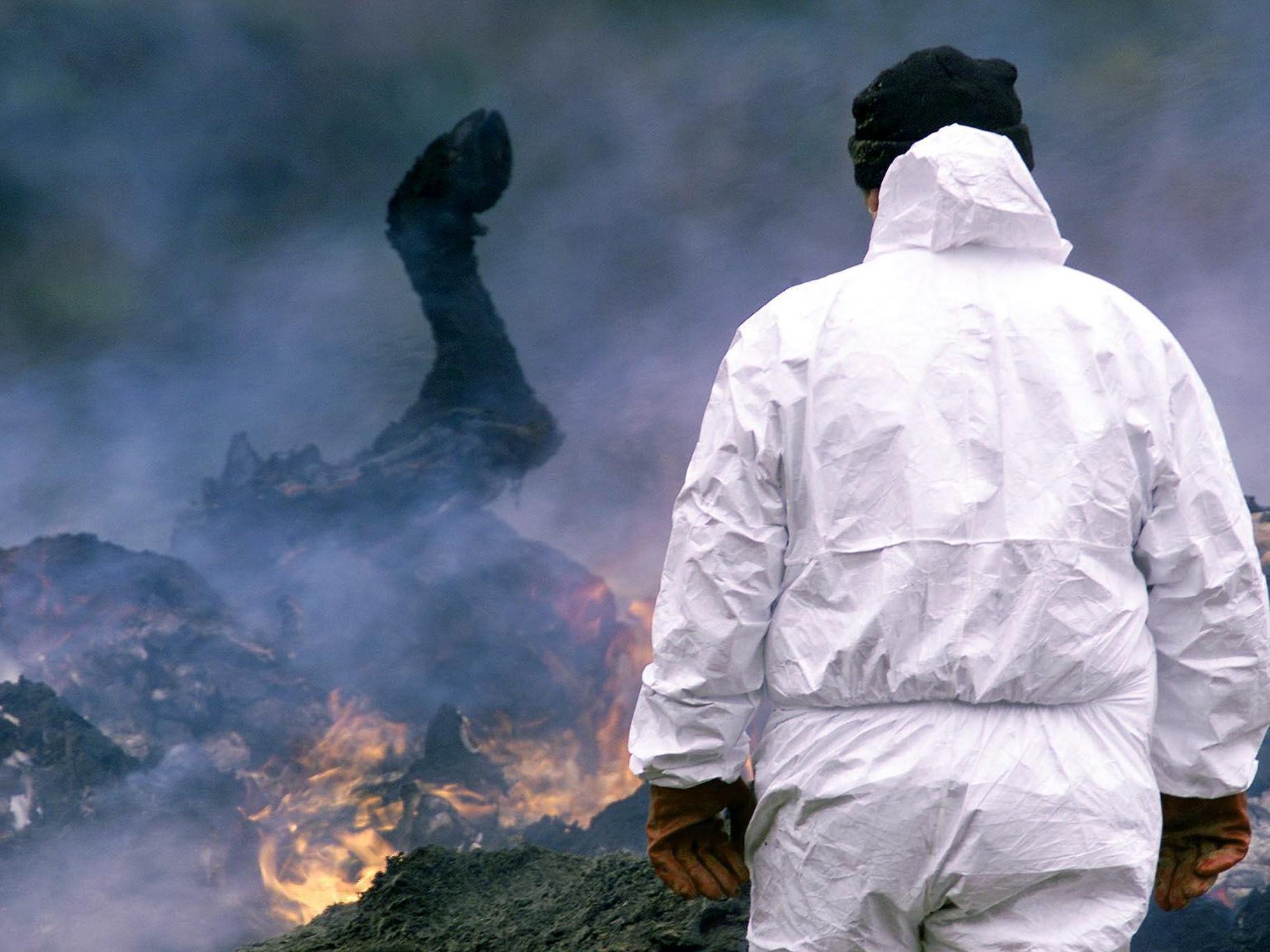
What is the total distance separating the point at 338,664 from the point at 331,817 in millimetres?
513

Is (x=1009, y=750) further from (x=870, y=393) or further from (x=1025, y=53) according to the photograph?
(x=1025, y=53)

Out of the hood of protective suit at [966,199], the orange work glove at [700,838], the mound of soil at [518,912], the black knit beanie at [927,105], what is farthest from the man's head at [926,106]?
the mound of soil at [518,912]

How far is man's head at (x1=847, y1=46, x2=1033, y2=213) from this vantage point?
6.70 feet

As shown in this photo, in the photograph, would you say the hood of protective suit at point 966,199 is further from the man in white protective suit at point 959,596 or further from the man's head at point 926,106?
the man's head at point 926,106

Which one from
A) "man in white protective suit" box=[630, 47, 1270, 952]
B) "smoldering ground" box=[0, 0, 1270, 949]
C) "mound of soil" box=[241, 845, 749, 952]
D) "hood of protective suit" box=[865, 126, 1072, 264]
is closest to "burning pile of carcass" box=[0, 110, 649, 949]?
"smoldering ground" box=[0, 0, 1270, 949]

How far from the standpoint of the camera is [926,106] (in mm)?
2043

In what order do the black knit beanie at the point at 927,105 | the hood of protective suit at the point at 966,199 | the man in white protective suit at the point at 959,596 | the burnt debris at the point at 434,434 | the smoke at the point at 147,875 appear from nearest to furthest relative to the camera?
the man in white protective suit at the point at 959,596, the hood of protective suit at the point at 966,199, the black knit beanie at the point at 927,105, the smoke at the point at 147,875, the burnt debris at the point at 434,434

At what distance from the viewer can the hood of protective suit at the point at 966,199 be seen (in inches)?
69.7

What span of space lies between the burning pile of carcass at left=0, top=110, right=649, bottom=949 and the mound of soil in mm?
956

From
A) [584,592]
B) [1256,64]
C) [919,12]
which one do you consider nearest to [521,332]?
[584,592]

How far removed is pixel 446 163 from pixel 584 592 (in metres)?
1.60

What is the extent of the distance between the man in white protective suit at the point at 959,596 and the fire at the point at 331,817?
2.93 metres

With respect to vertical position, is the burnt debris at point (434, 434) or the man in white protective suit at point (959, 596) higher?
the burnt debris at point (434, 434)

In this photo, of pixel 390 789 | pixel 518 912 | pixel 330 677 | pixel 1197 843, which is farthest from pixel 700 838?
pixel 330 677
